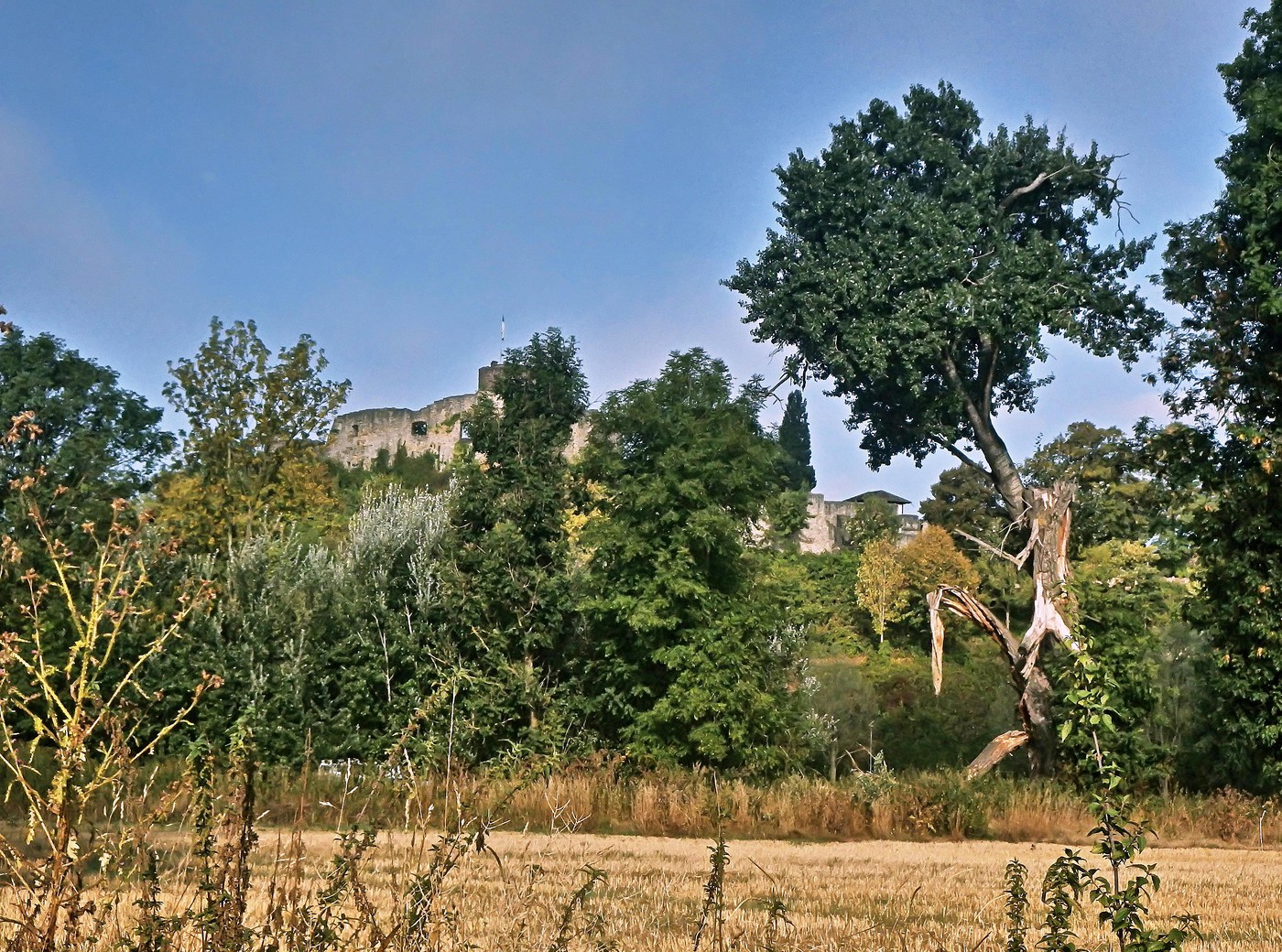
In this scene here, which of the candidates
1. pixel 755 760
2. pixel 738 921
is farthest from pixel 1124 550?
pixel 738 921

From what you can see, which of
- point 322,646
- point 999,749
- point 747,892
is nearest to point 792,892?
point 747,892

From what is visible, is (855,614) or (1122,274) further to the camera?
(855,614)

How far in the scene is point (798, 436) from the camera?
51.9 metres

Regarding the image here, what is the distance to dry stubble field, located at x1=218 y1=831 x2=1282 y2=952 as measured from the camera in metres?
5.07

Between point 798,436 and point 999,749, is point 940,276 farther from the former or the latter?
point 798,436

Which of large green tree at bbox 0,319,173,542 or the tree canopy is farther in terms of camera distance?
large green tree at bbox 0,319,173,542

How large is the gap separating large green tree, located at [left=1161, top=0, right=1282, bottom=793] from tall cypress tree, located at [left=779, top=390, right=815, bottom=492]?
33.9m

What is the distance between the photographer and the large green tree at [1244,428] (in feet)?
48.6

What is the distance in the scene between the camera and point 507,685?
15570mm

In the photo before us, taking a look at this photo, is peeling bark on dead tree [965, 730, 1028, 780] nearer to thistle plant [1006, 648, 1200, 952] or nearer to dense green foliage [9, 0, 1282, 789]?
dense green foliage [9, 0, 1282, 789]

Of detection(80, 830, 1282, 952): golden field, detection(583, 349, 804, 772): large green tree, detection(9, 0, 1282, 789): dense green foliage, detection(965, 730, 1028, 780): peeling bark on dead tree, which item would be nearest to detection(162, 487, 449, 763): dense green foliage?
detection(9, 0, 1282, 789): dense green foliage

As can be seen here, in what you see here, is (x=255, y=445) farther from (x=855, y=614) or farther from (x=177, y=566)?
(x=855, y=614)

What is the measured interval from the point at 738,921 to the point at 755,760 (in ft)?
30.0

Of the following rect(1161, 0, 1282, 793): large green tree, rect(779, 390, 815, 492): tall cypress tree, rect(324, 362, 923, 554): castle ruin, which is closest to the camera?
rect(1161, 0, 1282, 793): large green tree
